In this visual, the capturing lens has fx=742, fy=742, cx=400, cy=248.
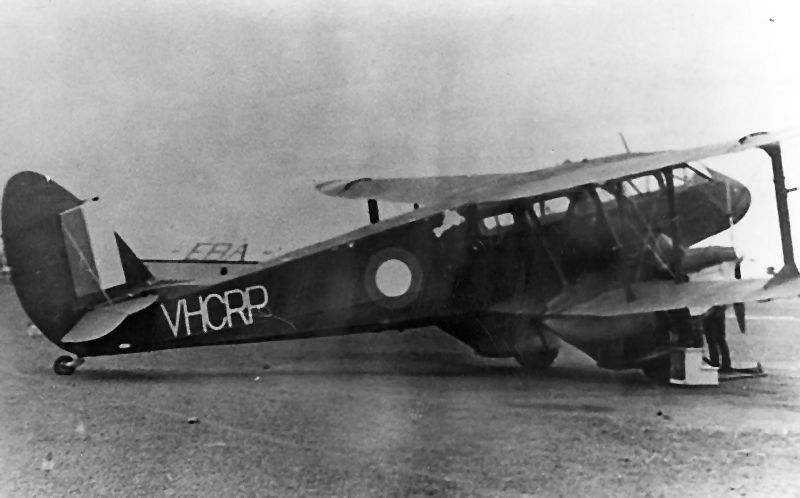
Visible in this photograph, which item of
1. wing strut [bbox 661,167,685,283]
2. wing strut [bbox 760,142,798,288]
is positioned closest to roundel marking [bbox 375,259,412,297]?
wing strut [bbox 661,167,685,283]

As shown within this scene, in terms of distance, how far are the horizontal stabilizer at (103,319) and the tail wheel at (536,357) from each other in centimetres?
293

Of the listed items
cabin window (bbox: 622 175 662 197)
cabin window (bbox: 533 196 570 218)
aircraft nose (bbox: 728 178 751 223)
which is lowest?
aircraft nose (bbox: 728 178 751 223)

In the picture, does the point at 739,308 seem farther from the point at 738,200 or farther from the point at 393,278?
the point at 393,278

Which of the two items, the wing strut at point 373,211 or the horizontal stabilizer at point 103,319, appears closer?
the horizontal stabilizer at point 103,319

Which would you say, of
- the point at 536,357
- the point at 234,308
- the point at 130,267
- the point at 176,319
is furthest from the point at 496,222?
the point at 130,267

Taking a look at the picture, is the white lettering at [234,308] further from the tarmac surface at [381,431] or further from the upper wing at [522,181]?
the upper wing at [522,181]

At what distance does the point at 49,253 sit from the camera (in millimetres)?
5512

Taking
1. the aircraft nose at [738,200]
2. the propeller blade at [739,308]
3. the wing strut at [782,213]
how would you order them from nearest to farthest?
the wing strut at [782,213] < the propeller blade at [739,308] < the aircraft nose at [738,200]

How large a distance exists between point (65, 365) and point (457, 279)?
3.05m

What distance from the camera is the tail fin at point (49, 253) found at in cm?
538

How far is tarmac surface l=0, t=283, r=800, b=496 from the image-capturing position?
3.65m

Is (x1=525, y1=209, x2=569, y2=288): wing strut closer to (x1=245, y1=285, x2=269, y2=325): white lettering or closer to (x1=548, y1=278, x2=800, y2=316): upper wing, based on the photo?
(x1=548, y1=278, x2=800, y2=316): upper wing

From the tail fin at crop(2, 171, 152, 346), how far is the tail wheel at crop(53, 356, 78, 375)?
138mm

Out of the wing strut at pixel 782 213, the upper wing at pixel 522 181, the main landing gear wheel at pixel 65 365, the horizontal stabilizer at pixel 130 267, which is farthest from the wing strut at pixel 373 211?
the wing strut at pixel 782 213
